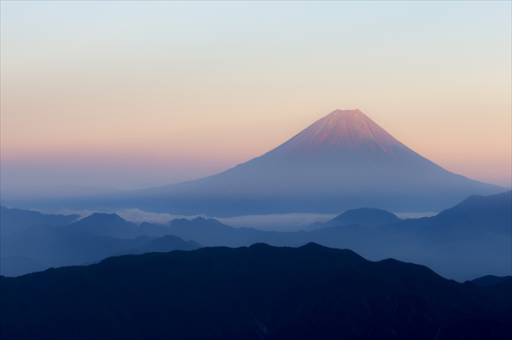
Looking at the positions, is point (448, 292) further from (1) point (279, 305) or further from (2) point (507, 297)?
(1) point (279, 305)

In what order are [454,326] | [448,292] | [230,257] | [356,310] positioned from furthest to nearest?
[230,257] < [448,292] < [356,310] < [454,326]

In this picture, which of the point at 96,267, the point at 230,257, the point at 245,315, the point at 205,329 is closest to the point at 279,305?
the point at 245,315

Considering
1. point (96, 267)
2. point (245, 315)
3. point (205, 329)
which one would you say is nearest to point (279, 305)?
point (245, 315)

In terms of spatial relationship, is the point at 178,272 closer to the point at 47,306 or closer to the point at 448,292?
the point at 47,306

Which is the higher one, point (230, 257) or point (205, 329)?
point (230, 257)

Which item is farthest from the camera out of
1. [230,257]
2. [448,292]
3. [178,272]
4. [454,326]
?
[230,257]

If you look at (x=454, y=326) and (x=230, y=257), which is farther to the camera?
(x=230, y=257)
